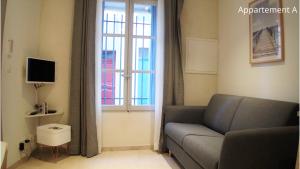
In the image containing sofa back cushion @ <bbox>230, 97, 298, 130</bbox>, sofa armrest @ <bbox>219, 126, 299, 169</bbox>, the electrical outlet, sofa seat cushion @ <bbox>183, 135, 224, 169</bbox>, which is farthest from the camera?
the electrical outlet

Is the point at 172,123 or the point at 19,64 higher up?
the point at 19,64

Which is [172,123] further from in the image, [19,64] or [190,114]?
[19,64]

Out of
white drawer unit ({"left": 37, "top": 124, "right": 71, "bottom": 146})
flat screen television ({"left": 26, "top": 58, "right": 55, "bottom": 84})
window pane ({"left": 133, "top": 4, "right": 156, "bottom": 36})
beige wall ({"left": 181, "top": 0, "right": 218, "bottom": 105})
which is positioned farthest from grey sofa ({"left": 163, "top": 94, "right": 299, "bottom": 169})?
flat screen television ({"left": 26, "top": 58, "right": 55, "bottom": 84})

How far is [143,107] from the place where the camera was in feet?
11.1

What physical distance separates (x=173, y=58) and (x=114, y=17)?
44.0 inches

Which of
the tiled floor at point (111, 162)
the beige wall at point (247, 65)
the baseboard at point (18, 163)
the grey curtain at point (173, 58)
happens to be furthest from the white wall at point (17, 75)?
the beige wall at point (247, 65)

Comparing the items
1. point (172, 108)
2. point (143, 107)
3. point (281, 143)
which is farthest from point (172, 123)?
point (281, 143)

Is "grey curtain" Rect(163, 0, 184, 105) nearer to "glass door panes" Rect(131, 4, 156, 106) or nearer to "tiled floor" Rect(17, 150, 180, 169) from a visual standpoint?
"glass door panes" Rect(131, 4, 156, 106)

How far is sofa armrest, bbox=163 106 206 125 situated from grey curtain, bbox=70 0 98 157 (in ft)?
3.51

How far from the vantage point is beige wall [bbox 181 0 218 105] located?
3498 millimetres

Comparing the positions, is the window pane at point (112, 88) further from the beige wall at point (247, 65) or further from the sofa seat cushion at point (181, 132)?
the beige wall at point (247, 65)

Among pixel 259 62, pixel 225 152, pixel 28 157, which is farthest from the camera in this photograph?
pixel 28 157

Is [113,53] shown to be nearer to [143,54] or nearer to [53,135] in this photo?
[143,54]

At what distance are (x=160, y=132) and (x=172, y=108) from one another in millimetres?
456
